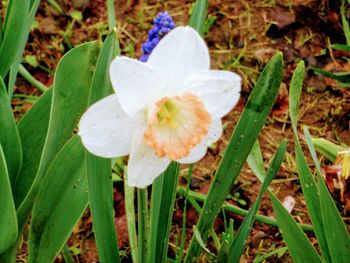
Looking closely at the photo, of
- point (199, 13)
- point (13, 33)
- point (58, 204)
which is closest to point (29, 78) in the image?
point (13, 33)

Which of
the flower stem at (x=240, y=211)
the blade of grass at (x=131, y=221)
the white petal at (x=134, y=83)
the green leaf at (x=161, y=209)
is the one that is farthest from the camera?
the flower stem at (x=240, y=211)

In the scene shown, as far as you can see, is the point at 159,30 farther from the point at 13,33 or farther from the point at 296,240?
the point at 296,240

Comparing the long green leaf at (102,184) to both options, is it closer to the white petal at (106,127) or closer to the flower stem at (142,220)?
the flower stem at (142,220)

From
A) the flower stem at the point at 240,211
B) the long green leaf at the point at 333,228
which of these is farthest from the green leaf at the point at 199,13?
the flower stem at the point at 240,211

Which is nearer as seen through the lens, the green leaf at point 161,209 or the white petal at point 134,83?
the white petal at point 134,83

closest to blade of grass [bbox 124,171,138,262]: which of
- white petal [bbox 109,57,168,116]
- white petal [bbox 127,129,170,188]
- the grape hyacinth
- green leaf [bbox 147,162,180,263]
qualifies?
green leaf [bbox 147,162,180,263]

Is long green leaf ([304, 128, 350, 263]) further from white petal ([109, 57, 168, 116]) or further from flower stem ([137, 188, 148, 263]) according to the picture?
white petal ([109, 57, 168, 116])
